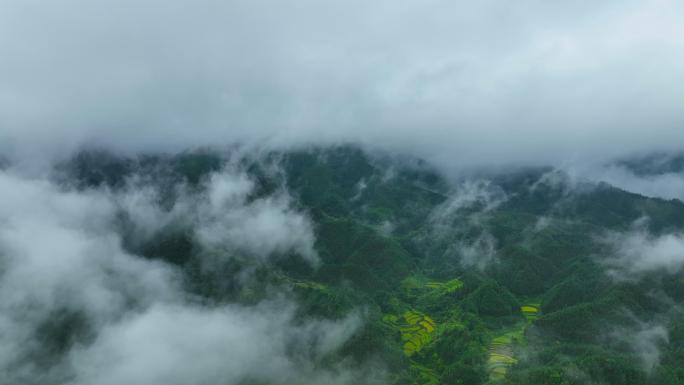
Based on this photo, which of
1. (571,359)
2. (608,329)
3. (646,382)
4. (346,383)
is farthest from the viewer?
(608,329)

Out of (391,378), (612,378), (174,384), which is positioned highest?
(612,378)

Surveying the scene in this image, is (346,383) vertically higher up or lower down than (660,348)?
lower down

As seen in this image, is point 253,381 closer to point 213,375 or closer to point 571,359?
point 213,375

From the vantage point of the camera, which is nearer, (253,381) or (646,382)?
(646,382)

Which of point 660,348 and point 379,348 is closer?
point 660,348

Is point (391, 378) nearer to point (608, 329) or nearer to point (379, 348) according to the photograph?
point (379, 348)

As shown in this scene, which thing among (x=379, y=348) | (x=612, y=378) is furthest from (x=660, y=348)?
(x=379, y=348)

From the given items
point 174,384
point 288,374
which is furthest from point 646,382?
point 174,384

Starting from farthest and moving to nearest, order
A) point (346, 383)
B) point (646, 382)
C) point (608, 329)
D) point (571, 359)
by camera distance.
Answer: point (608, 329), point (346, 383), point (571, 359), point (646, 382)

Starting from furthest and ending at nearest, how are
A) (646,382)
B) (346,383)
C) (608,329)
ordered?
(608,329) → (346,383) → (646,382)
